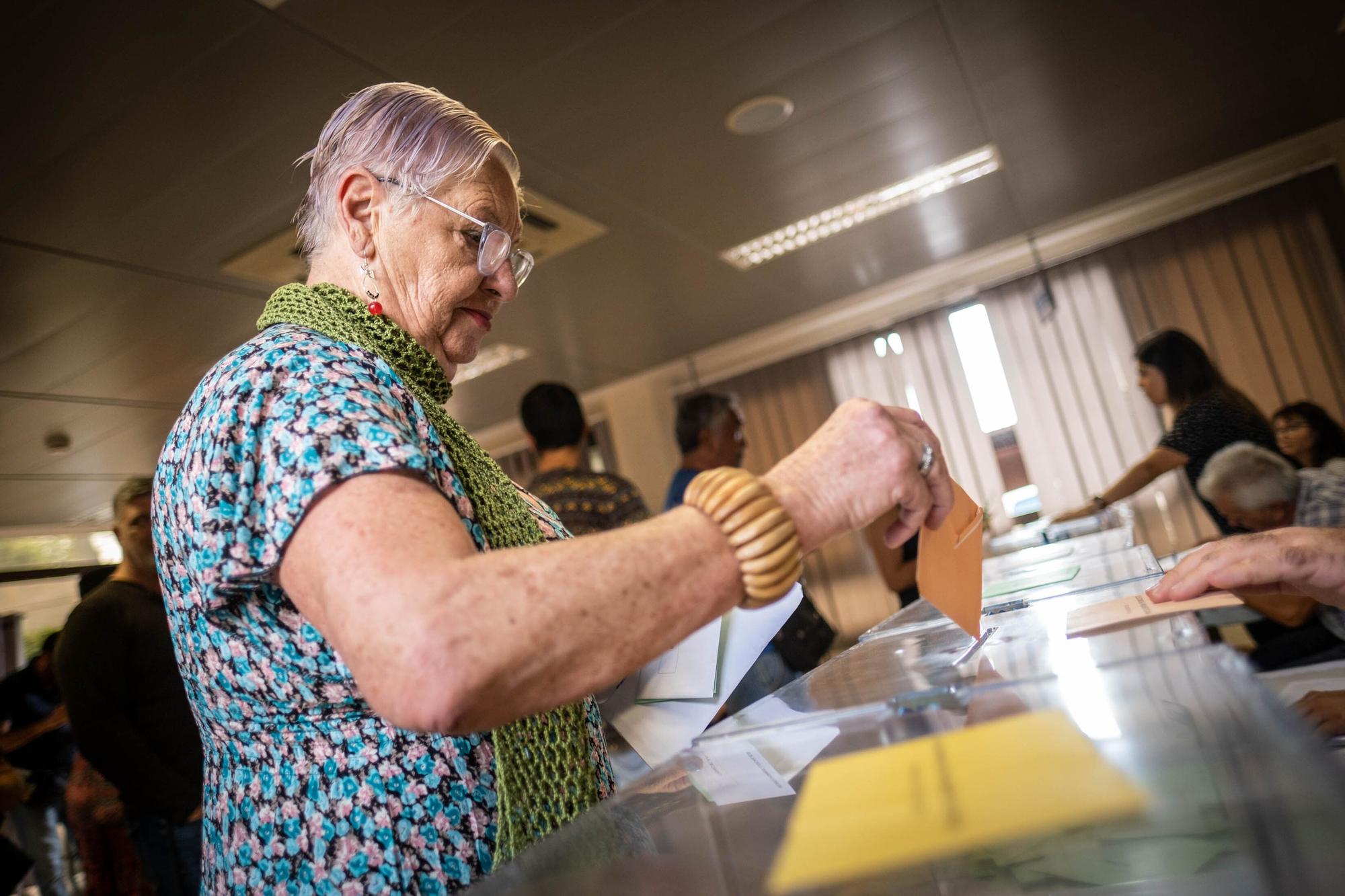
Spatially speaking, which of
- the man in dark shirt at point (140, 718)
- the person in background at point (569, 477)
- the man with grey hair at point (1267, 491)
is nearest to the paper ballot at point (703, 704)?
the person in background at point (569, 477)

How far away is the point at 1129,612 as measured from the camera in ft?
2.56

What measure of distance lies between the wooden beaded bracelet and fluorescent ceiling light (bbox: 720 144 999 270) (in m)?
3.80

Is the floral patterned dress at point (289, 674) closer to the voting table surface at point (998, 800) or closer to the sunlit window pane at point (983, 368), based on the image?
the voting table surface at point (998, 800)

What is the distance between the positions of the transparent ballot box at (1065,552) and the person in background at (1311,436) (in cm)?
220

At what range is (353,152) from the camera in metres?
0.96

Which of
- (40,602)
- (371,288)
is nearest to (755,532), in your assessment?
(371,288)

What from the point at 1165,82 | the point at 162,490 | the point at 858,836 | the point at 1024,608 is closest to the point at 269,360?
the point at 162,490

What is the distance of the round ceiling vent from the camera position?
307 cm

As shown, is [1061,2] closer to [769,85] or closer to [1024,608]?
[769,85]

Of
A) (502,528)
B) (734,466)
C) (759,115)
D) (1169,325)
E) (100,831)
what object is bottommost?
(100,831)

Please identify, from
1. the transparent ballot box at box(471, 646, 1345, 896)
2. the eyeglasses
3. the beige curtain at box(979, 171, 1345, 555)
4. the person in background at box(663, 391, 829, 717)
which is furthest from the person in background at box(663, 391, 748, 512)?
the beige curtain at box(979, 171, 1345, 555)

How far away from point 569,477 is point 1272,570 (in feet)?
6.49

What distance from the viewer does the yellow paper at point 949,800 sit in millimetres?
386

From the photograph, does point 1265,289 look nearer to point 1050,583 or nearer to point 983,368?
point 983,368
